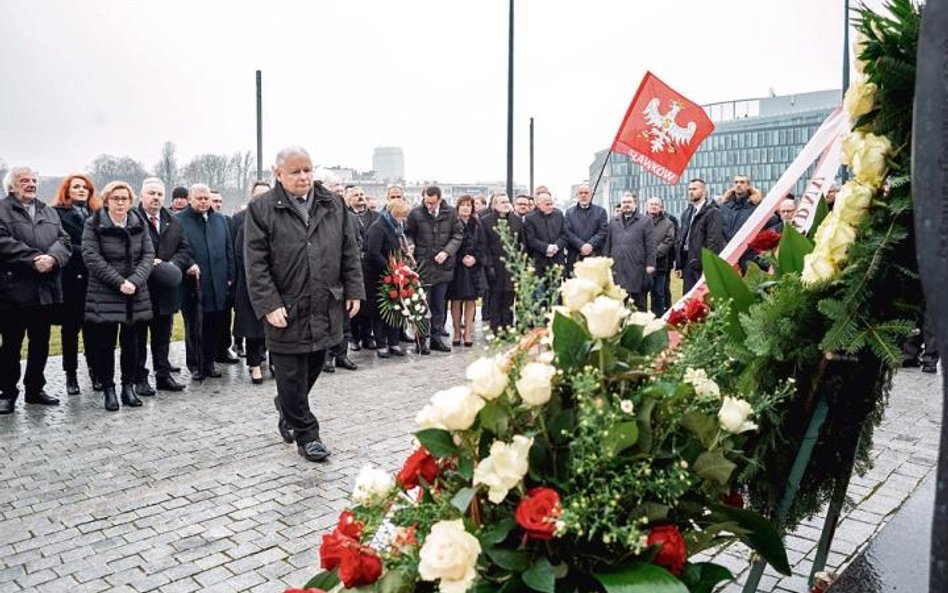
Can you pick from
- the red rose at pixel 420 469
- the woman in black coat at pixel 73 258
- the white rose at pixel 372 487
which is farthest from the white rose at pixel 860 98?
the woman in black coat at pixel 73 258

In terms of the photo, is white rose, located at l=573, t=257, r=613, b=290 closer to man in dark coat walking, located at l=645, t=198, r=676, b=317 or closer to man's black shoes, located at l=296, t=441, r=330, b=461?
man's black shoes, located at l=296, t=441, r=330, b=461

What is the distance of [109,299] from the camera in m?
7.45

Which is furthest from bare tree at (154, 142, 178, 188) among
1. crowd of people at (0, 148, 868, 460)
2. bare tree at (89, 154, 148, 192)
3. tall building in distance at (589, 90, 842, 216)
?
tall building in distance at (589, 90, 842, 216)

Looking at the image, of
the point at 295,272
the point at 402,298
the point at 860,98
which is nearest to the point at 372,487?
the point at 860,98

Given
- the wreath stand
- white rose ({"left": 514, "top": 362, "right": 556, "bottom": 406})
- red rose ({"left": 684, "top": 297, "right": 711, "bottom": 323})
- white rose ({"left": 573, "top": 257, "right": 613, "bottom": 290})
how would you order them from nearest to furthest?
white rose ({"left": 514, "top": 362, "right": 556, "bottom": 406}), white rose ({"left": 573, "top": 257, "right": 613, "bottom": 290}), the wreath stand, red rose ({"left": 684, "top": 297, "right": 711, "bottom": 323})

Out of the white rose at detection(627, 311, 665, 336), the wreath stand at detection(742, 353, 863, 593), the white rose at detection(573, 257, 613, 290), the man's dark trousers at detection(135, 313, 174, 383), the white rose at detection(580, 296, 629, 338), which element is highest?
the white rose at detection(573, 257, 613, 290)

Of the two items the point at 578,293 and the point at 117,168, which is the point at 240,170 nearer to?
the point at 117,168

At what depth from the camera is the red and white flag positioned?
32.5 ft

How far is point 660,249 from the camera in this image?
507 inches

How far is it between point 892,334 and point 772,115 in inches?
4996

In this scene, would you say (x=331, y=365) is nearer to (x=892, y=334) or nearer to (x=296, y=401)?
(x=296, y=401)

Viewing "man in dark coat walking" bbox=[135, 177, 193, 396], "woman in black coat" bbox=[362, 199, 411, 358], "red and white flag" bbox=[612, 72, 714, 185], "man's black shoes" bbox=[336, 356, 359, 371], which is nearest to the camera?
"man in dark coat walking" bbox=[135, 177, 193, 396]

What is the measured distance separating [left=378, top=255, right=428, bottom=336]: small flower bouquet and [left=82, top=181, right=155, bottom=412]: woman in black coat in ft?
10.6

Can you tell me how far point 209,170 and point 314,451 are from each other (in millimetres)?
40411
